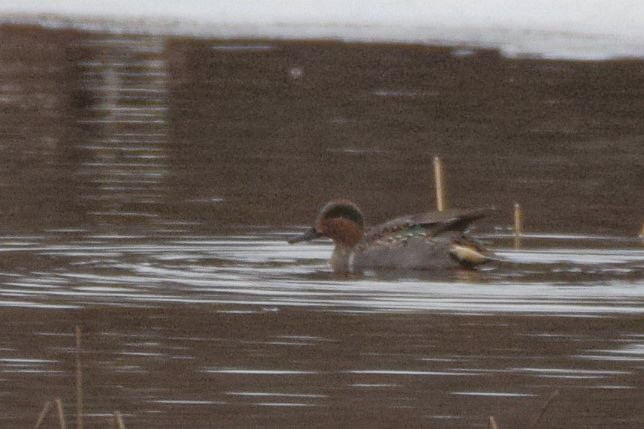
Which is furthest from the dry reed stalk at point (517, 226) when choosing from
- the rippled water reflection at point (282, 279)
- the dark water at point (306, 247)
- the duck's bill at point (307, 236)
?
the duck's bill at point (307, 236)

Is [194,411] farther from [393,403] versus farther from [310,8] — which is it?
[310,8]

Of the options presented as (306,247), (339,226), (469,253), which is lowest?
(306,247)

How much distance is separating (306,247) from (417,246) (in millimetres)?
1447

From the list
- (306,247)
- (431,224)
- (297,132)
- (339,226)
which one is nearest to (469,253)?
(431,224)

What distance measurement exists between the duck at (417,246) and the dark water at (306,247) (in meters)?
0.17

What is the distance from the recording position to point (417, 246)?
37.7 ft

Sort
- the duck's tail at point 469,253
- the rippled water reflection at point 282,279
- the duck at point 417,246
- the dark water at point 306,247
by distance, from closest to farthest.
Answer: the dark water at point 306,247 → the rippled water reflection at point 282,279 → the duck's tail at point 469,253 → the duck at point 417,246

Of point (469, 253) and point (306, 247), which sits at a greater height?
point (469, 253)

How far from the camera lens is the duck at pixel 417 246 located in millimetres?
11406

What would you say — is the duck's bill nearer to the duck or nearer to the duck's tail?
the duck

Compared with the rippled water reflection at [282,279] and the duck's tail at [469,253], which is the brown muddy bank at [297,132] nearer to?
the rippled water reflection at [282,279]

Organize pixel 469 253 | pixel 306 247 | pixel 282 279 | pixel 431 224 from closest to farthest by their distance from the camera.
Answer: pixel 282 279
pixel 469 253
pixel 431 224
pixel 306 247

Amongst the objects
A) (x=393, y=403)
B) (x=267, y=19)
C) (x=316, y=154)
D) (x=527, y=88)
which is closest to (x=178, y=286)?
(x=393, y=403)

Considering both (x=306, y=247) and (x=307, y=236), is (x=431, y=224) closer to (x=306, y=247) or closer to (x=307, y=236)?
(x=307, y=236)
